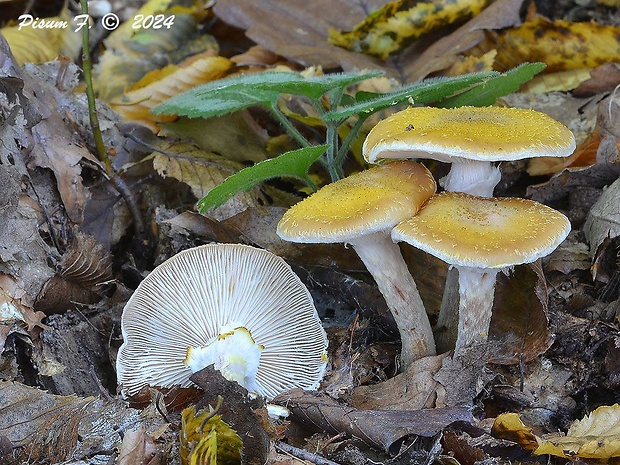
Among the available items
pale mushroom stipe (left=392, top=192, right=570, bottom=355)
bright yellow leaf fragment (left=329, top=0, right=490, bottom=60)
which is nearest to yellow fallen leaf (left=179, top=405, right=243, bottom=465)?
pale mushroom stipe (left=392, top=192, right=570, bottom=355)

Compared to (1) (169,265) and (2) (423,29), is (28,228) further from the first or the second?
(2) (423,29)

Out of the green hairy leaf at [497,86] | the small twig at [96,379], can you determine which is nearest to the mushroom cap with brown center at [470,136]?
the green hairy leaf at [497,86]

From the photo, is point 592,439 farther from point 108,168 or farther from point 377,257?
point 108,168

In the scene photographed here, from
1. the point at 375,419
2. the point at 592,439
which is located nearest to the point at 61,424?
the point at 375,419

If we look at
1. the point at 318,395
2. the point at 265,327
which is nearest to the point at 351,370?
the point at 318,395

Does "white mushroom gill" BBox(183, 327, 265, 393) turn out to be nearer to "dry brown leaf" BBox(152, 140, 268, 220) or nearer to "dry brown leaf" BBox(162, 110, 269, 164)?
"dry brown leaf" BBox(152, 140, 268, 220)

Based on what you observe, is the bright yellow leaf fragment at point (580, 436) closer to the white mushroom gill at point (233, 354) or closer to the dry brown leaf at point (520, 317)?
the dry brown leaf at point (520, 317)
